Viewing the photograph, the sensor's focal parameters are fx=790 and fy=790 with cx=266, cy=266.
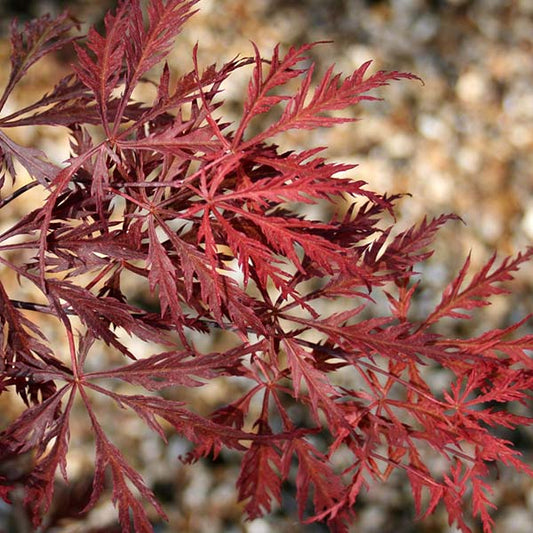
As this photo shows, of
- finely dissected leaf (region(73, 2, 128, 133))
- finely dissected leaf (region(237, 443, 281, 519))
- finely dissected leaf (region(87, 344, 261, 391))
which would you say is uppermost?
finely dissected leaf (region(73, 2, 128, 133))

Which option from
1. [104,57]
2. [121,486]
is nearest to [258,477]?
[121,486]

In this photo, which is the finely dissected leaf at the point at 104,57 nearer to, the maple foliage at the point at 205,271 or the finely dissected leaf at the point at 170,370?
the maple foliage at the point at 205,271

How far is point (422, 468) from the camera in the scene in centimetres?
45

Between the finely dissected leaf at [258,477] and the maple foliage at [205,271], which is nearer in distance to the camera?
the maple foliage at [205,271]

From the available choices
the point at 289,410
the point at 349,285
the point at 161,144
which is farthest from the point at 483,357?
the point at 289,410

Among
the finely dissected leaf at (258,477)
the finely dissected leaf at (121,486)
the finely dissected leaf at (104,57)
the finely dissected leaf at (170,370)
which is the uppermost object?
the finely dissected leaf at (104,57)

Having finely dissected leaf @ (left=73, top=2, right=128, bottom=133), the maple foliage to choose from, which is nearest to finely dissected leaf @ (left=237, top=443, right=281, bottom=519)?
the maple foliage

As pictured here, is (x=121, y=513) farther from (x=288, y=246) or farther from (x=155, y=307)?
(x=155, y=307)

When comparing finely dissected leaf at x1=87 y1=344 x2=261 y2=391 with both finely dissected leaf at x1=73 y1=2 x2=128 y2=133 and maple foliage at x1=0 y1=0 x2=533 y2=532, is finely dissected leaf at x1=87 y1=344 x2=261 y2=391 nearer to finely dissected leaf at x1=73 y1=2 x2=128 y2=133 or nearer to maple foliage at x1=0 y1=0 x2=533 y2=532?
maple foliage at x1=0 y1=0 x2=533 y2=532

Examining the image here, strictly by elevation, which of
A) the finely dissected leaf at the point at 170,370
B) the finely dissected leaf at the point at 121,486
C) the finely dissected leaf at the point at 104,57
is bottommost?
the finely dissected leaf at the point at 121,486

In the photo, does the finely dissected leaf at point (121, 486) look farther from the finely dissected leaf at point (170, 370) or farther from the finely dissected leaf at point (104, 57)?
the finely dissected leaf at point (104, 57)

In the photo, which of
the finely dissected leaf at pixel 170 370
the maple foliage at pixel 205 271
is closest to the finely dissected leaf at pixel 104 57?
the maple foliage at pixel 205 271

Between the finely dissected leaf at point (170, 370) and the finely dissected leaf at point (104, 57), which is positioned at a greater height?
the finely dissected leaf at point (104, 57)

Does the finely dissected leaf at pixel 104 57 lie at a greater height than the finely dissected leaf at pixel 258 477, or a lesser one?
greater
